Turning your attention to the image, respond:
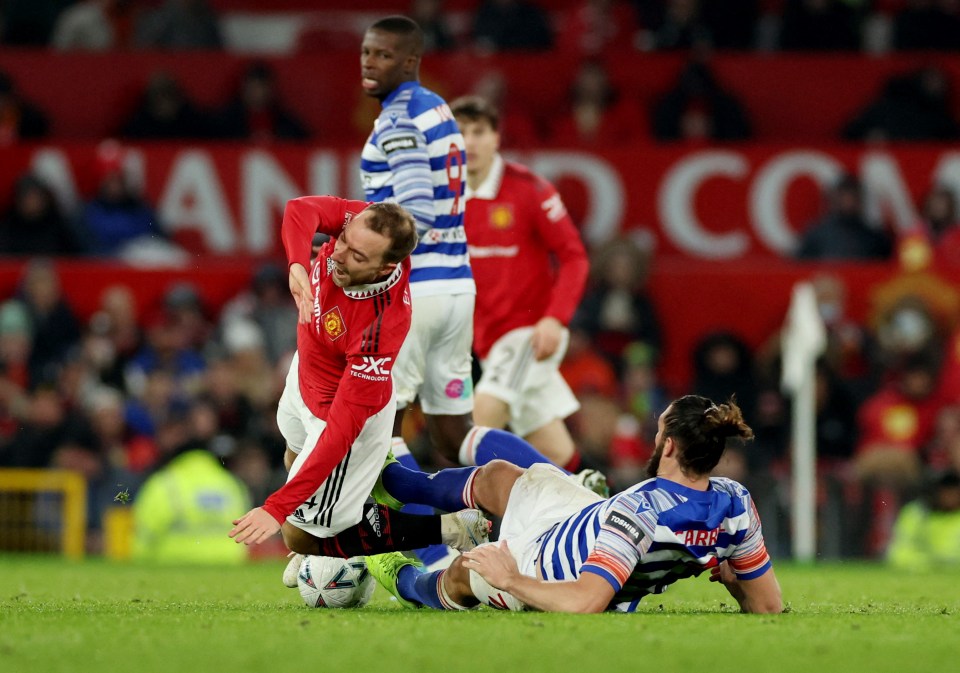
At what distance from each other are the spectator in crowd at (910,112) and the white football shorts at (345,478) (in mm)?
9781

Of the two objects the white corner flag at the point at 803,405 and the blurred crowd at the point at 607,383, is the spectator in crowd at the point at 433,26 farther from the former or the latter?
the white corner flag at the point at 803,405

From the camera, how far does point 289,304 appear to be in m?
14.0

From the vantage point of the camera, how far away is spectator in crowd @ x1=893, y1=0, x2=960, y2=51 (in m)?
16.9

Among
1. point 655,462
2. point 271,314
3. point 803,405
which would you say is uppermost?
point 655,462

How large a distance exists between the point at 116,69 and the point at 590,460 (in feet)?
21.2

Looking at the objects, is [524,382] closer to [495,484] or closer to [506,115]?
[495,484]

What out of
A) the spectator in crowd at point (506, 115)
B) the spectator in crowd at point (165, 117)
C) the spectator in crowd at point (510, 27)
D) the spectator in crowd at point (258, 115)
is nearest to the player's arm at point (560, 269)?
the spectator in crowd at point (506, 115)

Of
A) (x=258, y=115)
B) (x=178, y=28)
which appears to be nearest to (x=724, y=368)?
(x=258, y=115)

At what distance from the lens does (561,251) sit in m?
9.27

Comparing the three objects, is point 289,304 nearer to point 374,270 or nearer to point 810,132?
point 810,132

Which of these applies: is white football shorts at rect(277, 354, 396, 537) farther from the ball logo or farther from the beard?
the beard

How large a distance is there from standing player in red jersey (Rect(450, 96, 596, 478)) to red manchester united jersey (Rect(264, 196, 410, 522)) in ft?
7.78

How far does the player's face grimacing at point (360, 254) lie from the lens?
21.4 feet

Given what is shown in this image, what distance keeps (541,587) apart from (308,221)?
1725mm
